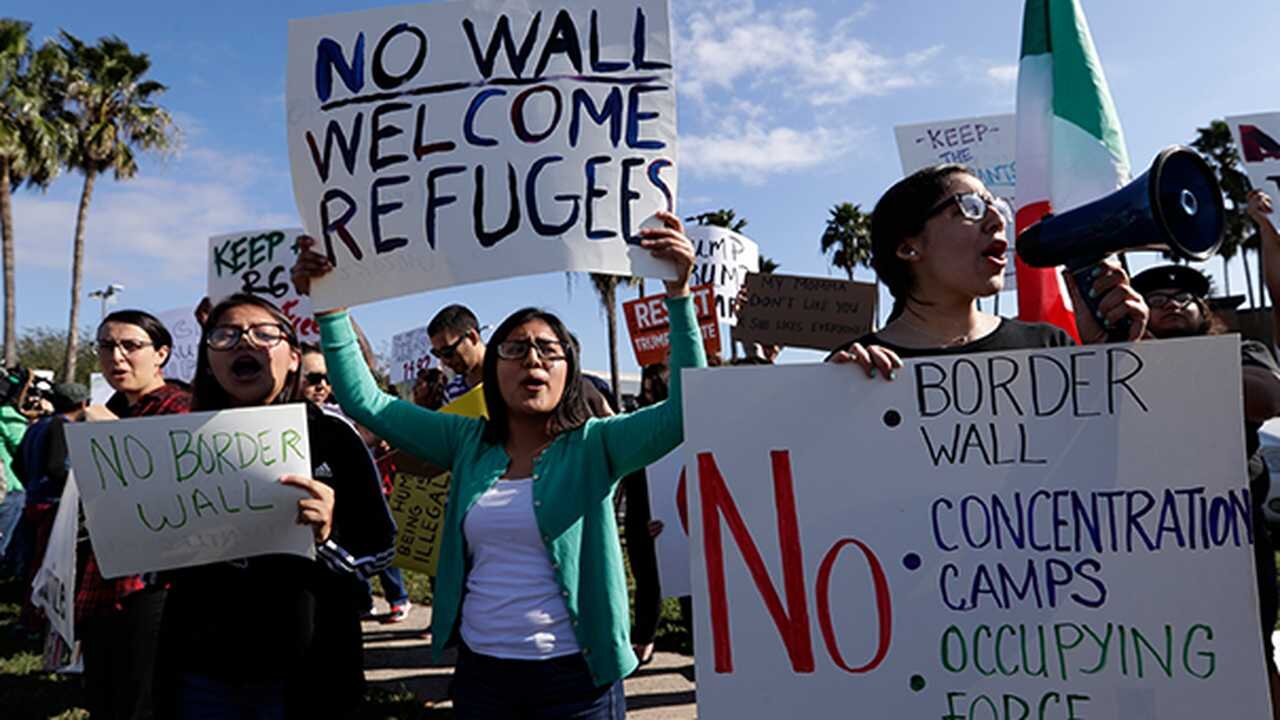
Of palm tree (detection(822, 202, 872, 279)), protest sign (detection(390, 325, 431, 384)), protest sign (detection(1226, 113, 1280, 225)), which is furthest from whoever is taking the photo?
palm tree (detection(822, 202, 872, 279))

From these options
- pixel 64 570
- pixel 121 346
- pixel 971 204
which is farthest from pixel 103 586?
pixel 971 204

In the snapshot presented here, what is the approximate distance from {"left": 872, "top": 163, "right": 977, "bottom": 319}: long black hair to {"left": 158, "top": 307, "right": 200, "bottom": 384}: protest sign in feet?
27.6

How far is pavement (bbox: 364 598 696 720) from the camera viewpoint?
4.58 metres

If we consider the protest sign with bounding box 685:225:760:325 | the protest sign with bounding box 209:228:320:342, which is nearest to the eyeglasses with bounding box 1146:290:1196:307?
the protest sign with bounding box 209:228:320:342

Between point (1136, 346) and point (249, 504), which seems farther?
point (249, 504)

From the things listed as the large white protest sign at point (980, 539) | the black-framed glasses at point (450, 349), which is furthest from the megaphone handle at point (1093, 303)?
the black-framed glasses at point (450, 349)

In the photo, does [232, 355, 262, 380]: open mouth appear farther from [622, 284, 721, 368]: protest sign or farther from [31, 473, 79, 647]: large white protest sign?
[622, 284, 721, 368]: protest sign

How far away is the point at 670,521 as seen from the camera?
439 cm

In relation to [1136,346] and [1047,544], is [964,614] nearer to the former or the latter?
[1047,544]

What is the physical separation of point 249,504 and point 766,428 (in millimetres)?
1313

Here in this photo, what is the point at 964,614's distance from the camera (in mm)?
1754

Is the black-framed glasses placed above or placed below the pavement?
above

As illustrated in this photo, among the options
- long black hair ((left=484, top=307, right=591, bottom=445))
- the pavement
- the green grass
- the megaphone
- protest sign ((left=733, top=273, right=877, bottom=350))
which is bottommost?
the pavement

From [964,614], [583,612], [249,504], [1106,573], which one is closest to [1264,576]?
[1106,573]
